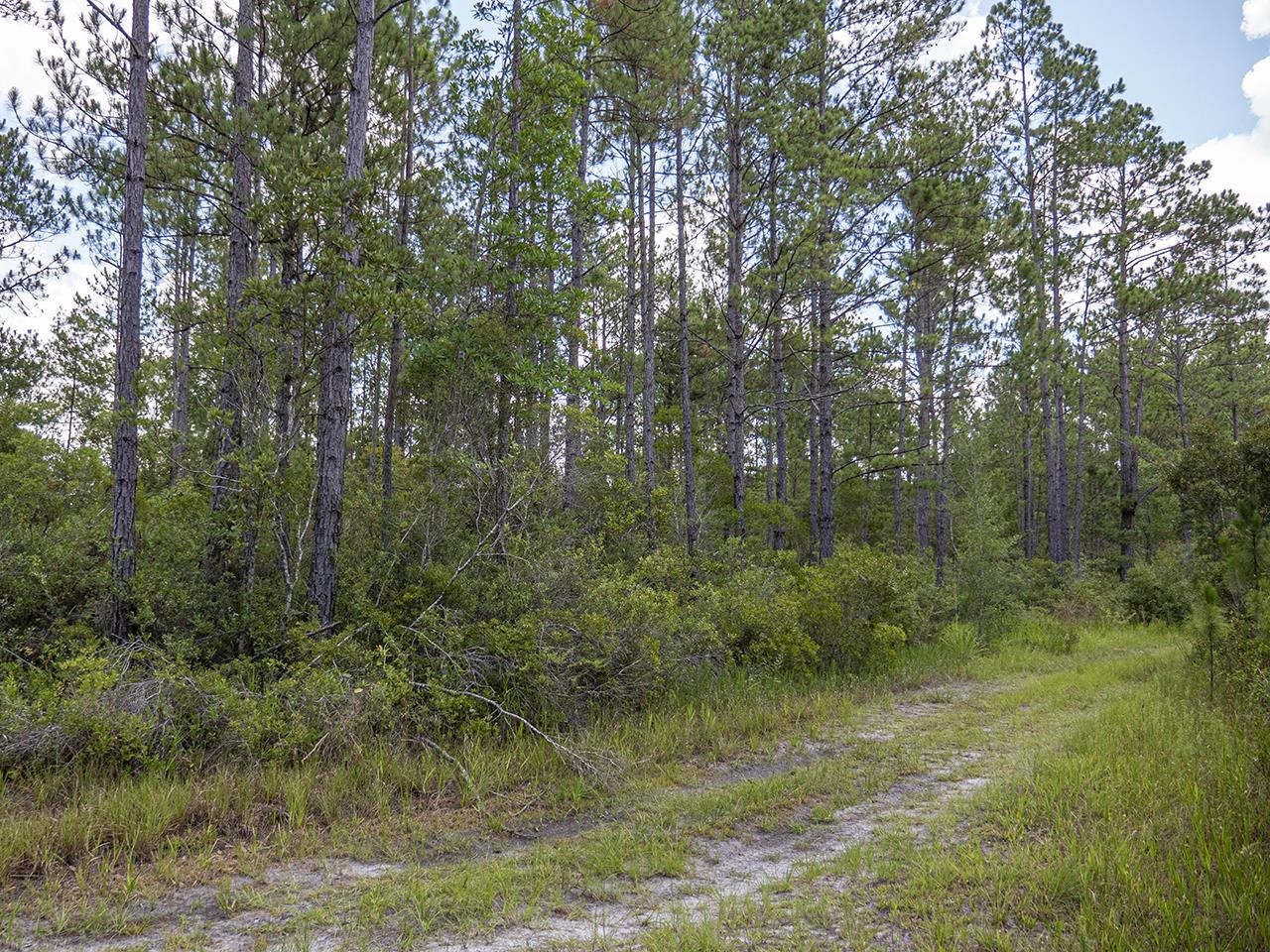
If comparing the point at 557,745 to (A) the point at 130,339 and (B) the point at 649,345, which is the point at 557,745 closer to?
(A) the point at 130,339

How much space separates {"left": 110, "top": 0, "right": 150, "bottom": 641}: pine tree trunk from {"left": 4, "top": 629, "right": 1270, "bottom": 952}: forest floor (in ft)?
12.3

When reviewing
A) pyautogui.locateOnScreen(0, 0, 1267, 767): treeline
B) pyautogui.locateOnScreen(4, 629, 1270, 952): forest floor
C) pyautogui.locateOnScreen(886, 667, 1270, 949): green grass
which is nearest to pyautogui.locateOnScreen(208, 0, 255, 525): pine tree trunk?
pyautogui.locateOnScreen(0, 0, 1267, 767): treeline

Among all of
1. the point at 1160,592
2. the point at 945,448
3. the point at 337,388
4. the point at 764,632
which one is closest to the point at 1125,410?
the point at 1160,592

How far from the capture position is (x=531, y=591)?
6.82 m

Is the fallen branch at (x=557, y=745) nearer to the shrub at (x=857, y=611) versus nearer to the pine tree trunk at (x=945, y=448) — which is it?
the shrub at (x=857, y=611)

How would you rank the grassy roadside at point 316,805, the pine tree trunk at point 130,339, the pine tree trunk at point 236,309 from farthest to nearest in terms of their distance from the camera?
the pine tree trunk at point 236,309 < the pine tree trunk at point 130,339 < the grassy roadside at point 316,805

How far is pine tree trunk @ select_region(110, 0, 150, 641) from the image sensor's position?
20.6 feet

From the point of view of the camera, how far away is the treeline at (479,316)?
6348 mm

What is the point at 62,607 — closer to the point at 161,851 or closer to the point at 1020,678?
the point at 161,851

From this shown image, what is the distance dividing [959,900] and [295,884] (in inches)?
131

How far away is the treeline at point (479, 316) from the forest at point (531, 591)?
3.0 inches

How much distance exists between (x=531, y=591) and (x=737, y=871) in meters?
3.73

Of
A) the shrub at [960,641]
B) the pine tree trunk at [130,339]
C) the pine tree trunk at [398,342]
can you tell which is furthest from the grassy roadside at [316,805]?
the shrub at [960,641]

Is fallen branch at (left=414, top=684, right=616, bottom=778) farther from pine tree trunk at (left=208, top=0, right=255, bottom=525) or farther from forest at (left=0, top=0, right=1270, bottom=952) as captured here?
pine tree trunk at (left=208, top=0, right=255, bottom=525)
